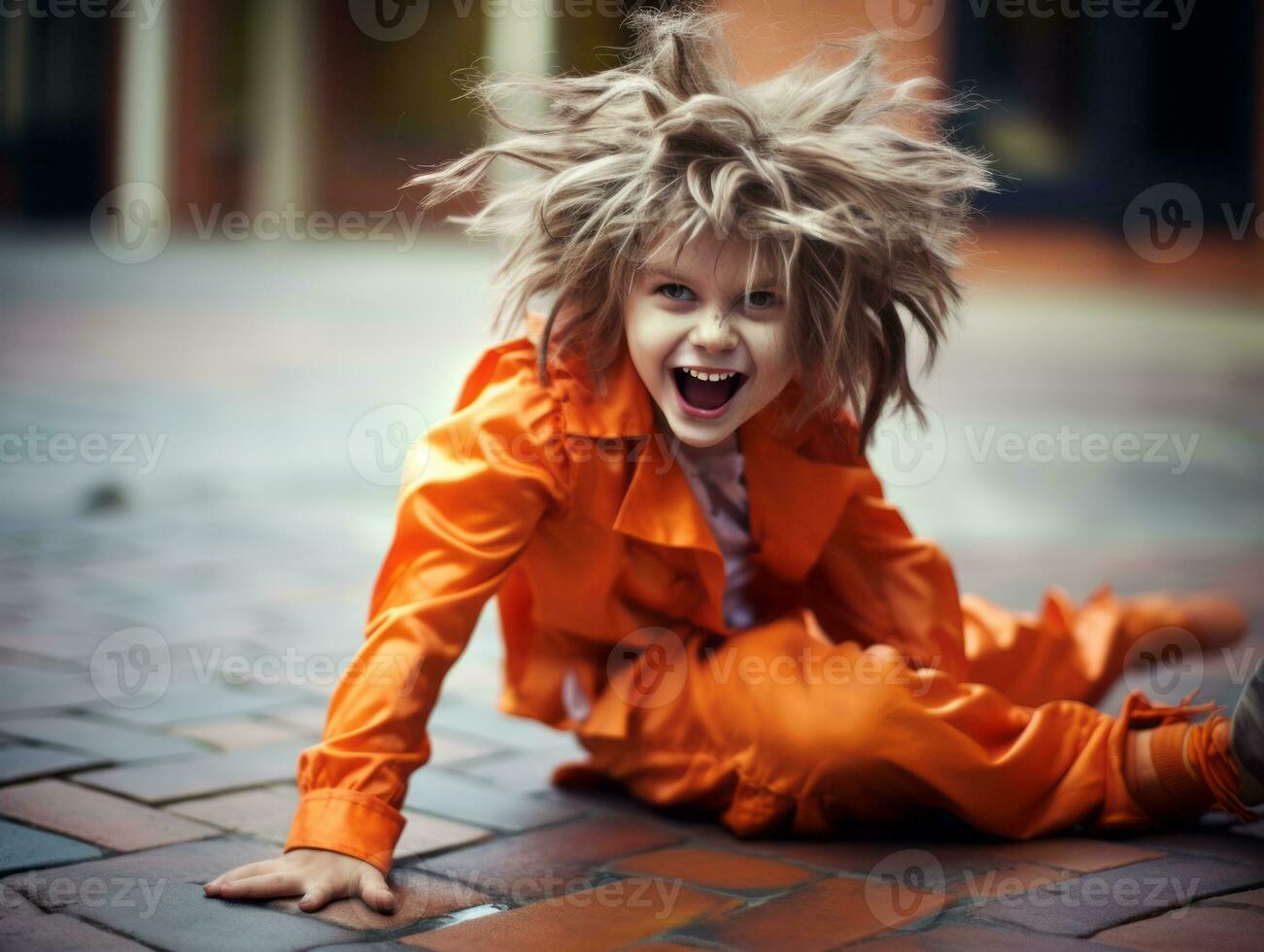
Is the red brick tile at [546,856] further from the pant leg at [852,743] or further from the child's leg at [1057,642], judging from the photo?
the child's leg at [1057,642]

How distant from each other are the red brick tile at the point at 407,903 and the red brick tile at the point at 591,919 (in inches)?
2.1

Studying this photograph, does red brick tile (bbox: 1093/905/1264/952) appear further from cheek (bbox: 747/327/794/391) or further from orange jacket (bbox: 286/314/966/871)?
cheek (bbox: 747/327/794/391)

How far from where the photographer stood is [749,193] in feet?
6.18

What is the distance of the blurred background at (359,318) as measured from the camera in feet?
11.0

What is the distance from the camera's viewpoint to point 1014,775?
1.97 m

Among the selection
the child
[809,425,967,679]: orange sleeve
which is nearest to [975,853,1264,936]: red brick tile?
the child

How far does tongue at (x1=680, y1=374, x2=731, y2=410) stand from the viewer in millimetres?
1958

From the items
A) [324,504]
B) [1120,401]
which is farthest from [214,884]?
[1120,401]

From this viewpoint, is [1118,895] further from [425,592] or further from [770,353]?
[425,592]

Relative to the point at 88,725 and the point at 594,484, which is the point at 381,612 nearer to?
the point at 594,484

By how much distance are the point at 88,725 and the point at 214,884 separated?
0.82m

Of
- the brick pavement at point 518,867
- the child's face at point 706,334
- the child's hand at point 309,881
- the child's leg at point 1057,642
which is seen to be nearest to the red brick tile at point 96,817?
the brick pavement at point 518,867

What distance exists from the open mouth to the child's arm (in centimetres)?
18

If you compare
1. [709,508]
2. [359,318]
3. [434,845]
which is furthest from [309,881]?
[359,318]
